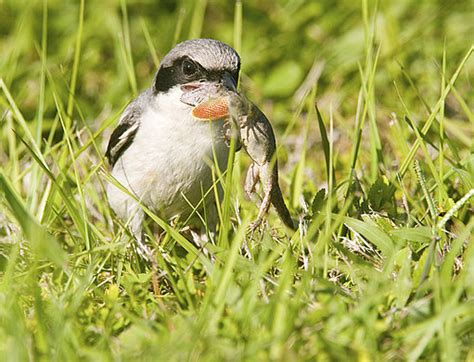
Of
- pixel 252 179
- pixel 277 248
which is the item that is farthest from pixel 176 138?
pixel 277 248

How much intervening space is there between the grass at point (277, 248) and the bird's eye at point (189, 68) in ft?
1.50

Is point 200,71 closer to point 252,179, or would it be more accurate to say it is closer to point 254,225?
point 252,179

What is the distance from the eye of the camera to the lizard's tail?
11.1 ft

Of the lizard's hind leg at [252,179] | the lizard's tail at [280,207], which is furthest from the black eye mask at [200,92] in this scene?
the lizard's tail at [280,207]

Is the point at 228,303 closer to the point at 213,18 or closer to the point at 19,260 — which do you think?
the point at 19,260

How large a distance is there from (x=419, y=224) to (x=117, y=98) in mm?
2548

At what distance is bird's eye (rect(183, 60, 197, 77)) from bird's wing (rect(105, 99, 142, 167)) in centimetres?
39

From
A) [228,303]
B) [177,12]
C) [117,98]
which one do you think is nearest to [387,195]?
[228,303]

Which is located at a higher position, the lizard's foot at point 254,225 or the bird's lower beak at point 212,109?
the bird's lower beak at point 212,109

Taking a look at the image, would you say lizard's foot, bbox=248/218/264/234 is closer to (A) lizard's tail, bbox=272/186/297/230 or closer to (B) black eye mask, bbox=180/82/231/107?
(A) lizard's tail, bbox=272/186/297/230

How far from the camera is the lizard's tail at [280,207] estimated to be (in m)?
3.38

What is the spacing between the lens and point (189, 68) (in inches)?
145

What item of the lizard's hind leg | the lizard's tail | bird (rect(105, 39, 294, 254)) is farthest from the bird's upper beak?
the lizard's tail

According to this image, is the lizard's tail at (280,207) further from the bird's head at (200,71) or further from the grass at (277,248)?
the bird's head at (200,71)
